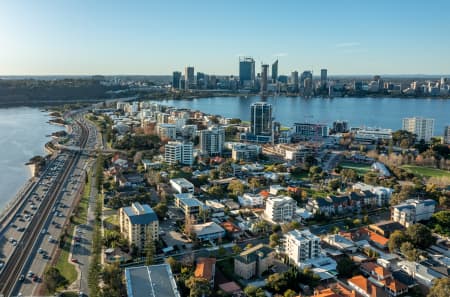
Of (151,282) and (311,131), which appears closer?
(151,282)

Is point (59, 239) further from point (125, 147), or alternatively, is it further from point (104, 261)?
point (125, 147)

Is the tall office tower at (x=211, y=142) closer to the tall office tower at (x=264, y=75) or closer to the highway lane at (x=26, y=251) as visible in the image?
the highway lane at (x=26, y=251)

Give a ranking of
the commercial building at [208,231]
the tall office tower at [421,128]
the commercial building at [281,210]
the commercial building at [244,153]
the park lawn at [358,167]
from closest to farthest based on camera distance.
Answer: the commercial building at [208,231] → the commercial building at [281,210] → the park lawn at [358,167] → the commercial building at [244,153] → the tall office tower at [421,128]

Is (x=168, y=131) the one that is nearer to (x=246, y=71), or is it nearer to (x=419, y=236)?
(x=419, y=236)

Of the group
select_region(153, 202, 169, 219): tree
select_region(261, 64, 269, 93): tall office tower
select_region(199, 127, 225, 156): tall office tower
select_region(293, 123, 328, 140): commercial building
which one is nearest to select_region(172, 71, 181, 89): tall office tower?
select_region(261, 64, 269, 93): tall office tower

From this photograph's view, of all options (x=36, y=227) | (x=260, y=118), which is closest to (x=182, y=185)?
(x=36, y=227)

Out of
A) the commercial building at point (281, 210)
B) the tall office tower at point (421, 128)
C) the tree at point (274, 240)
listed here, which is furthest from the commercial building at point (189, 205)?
the tall office tower at point (421, 128)
